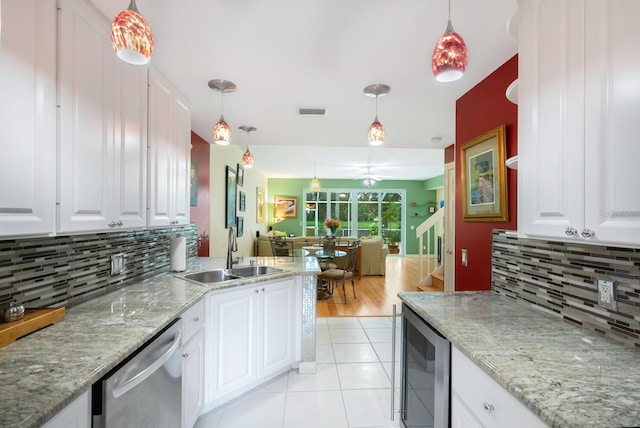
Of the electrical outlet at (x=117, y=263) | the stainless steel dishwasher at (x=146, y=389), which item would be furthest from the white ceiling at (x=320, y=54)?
the stainless steel dishwasher at (x=146, y=389)

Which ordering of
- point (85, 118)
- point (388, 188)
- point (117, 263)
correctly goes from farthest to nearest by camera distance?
1. point (388, 188)
2. point (117, 263)
3. point (85, 118)

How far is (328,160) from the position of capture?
7020 millimetres

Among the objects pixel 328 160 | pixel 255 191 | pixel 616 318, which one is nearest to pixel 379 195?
pixel 328 160

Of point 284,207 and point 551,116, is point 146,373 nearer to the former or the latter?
point 551,116

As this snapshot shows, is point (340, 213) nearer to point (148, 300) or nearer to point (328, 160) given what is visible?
point (328, 160)

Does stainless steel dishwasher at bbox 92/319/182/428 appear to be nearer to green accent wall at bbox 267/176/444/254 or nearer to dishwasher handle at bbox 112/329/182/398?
dishwasher handle at bbox 112/329/182/398

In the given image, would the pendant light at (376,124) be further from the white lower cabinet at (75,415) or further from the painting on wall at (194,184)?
the painting on wall at (194,184)

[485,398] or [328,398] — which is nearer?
[485,398]

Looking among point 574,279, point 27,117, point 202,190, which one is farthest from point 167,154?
point 574,279

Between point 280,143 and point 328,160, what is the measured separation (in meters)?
2.96

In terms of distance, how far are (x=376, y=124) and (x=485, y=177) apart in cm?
90

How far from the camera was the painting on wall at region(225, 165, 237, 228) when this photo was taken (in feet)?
16.1

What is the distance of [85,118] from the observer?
1.24m

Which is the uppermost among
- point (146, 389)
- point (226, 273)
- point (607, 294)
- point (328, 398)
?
point (607, 294)
